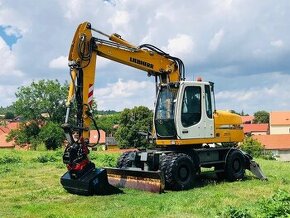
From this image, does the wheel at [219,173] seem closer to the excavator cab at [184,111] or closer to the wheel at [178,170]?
the excavator cab at [184,111]

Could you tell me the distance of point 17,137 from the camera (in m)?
66.6

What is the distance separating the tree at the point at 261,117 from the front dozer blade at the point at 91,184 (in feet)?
404

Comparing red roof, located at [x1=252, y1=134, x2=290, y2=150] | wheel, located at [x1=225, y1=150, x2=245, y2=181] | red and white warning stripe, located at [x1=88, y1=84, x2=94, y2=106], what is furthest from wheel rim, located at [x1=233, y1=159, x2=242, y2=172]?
red roof, located at [x1=252, y1=134, x2=290, y2=150]

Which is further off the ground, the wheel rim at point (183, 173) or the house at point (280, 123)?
the house at point (280, 123)

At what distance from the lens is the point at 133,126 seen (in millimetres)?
60906

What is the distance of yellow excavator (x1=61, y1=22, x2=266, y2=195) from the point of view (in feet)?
37.6

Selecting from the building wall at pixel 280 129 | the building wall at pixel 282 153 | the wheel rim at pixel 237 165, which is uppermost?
the building wall at pixel 280 129

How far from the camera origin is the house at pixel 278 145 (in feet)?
245

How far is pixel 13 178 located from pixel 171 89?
6007 mm

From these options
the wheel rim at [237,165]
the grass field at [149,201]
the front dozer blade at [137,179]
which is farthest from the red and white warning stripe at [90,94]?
the wheel rim at [237,165]

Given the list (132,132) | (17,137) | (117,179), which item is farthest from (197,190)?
(17,137)

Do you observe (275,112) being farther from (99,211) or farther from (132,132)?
(99,211)

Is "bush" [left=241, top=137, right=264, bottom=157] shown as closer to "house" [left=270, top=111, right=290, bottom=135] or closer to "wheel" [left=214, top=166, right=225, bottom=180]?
"house" [left=270, top=111, right=290, bottom=135]

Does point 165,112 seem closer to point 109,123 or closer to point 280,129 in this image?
point 109,123
